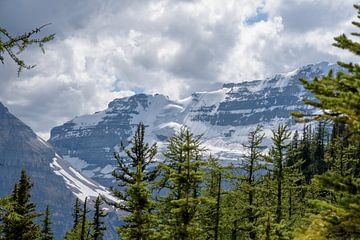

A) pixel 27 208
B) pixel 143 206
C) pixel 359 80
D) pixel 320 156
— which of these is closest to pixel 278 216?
pixel 143 206

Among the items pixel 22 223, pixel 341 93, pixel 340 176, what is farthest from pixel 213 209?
pixel 341 93

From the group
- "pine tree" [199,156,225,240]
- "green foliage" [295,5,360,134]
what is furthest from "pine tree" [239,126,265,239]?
"green foliage" [295,5,360,134]

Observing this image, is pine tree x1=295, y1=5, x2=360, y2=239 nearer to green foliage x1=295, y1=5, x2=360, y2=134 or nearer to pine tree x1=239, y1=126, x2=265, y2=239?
green foliage x1=295, y1=5, x2=360, y2=134

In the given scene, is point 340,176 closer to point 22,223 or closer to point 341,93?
point 341,93

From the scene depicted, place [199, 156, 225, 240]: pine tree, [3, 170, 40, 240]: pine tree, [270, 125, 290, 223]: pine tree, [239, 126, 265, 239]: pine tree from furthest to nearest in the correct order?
[3, 170, 40, 240]: pine tree < [239, 126, 265, 239]: pine tree < [270, 125, 290, 223]: pine tree < [199, 156, 225, 240]: pine tree

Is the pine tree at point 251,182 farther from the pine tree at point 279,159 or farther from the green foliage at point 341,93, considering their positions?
the green foliage at point 341,93

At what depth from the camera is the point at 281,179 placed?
30.4 metres

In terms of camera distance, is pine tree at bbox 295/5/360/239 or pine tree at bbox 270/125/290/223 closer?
pine tree at bbox 295/5/360/239

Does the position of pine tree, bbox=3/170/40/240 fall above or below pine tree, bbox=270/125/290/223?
below

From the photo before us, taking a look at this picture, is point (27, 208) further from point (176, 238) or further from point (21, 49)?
point (21, 49)

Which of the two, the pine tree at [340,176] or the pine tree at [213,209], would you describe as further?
the pine tree at [213,209]

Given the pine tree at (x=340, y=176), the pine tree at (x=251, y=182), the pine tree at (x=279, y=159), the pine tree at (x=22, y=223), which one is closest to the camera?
the pine tree at (x=340, y=176)

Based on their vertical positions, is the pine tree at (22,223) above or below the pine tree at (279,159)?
below

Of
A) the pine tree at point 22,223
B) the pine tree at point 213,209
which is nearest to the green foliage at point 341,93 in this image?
the pine tree at point 213,209
